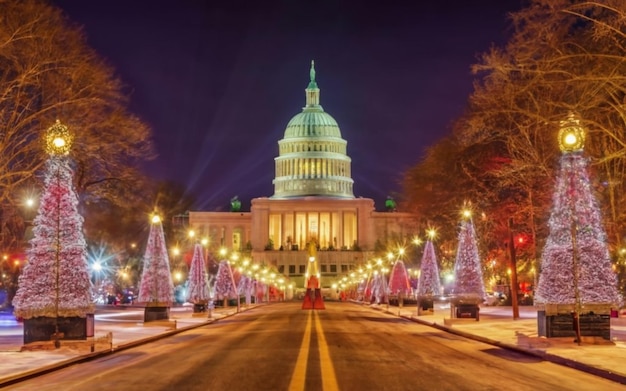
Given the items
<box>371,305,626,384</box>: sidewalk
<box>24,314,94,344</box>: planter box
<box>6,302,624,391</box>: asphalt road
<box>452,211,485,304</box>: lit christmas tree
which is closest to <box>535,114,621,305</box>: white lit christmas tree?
<box>371,305,626,384</box>: sidewalk

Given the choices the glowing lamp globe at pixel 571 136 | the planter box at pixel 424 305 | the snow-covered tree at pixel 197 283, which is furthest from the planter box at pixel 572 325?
the snow-covered tree at pixel 197 283

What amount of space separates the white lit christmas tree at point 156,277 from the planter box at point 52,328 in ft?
46.6

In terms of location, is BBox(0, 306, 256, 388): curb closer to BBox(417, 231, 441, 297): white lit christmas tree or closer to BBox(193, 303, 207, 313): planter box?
BBox(193, 303, 207, 313): planter box

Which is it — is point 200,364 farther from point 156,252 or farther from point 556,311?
point 156,252

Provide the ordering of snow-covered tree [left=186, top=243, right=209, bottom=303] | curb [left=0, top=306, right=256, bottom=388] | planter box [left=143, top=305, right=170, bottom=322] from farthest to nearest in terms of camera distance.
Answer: snow-covered tree [left=186, top=243, right=209, bottom=303] → planter box [left=143, top=305, right=170, bottom=322] → curb [left=0, top=306, right=256, bottom=388]

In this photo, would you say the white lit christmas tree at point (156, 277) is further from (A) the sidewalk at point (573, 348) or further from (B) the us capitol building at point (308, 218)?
(B) the us capitol building at point (308, 218)

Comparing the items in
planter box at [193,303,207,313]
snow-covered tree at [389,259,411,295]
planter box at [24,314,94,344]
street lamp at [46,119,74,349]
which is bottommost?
planter box at [193,303,207,313]

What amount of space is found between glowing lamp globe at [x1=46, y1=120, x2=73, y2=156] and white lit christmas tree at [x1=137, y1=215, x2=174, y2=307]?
1344cm

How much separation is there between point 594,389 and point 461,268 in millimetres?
24934

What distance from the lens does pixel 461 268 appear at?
38.3m

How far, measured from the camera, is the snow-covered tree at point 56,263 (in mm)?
23688

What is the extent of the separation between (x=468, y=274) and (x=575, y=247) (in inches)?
620

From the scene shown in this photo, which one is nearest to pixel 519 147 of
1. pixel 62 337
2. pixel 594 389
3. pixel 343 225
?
pixel 62 337

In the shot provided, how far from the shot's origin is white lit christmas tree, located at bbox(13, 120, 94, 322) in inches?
934
